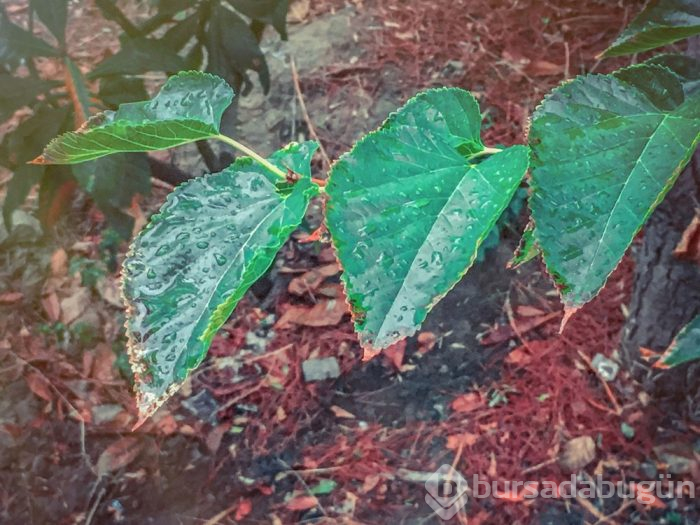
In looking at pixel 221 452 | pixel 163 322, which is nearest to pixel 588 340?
pixel 221 452

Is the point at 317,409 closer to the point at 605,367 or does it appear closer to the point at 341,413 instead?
the point at 341,413

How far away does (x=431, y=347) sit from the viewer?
1.45m

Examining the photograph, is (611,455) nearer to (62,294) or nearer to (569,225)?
(569,225)

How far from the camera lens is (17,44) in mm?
1042

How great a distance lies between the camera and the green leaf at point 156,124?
A: 378 millimetres

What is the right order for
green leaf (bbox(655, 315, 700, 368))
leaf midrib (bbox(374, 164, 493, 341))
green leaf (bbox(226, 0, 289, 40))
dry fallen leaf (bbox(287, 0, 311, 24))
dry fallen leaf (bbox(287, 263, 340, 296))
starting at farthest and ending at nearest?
dry fallen leaf (bbox(287, 0, 311, 24)), dry fallen leaf (bbox(287, 263, 340, 296)), green leaf (bbox(226, 0, 289, 40)), green leaf (bbox(655, 315, 700, 368)), leaf midrib (bbox(374, 164, 493, 341))

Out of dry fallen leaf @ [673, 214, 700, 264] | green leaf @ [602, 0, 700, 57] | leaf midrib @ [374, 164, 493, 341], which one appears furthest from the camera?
dry fallen leaf @ [673, 214, 700, 264]

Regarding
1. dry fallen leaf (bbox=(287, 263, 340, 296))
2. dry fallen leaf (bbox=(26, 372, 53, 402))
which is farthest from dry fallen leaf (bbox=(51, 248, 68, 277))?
dry fallen leaf (bbox=(287, 263, 340, 296))

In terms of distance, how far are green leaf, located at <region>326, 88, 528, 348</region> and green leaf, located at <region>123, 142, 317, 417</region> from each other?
47mm

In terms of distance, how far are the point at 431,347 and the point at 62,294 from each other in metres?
0.92

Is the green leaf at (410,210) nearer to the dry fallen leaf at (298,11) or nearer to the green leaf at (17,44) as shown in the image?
the green leaf at (17,44)

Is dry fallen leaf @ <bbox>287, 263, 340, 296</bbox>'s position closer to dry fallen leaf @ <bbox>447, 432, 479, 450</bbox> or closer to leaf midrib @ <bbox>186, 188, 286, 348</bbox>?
dry fallen leaf @ <bbox>447, 432, 479, 450</bbox>

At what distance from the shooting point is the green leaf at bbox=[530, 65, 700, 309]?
1.08ft

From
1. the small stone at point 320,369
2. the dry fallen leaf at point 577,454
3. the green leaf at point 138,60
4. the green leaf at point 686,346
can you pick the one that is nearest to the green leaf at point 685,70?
the green leaf at point 686,346
